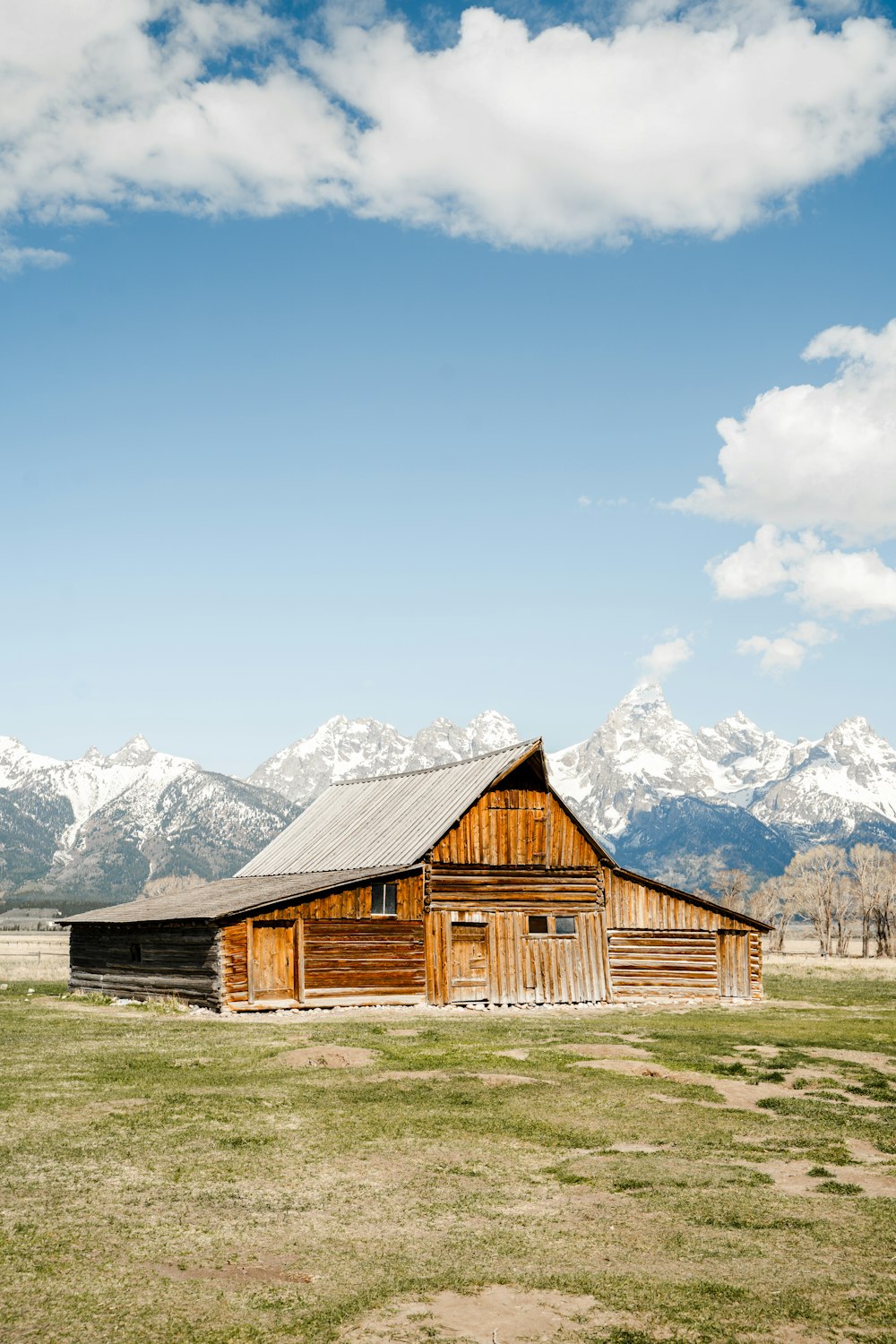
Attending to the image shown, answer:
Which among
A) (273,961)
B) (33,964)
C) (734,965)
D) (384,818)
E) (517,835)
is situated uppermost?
(384,818)

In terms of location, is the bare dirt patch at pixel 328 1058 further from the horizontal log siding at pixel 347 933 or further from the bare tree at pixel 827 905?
the bare tree at pixel 827 905

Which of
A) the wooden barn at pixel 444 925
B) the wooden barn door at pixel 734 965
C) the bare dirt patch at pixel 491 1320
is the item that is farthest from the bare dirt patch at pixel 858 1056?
the wooden barn door at pixel 734 965

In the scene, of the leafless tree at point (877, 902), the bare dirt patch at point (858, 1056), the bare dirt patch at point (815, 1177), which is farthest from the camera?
the leafless tree at point (877, 902)

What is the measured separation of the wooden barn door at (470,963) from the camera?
134 ft

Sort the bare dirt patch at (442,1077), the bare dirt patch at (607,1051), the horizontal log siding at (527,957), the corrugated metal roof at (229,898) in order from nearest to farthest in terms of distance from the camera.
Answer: the bare dirt patch at (442,1077)
the bare dirt patch at (607,1051)
the corrugated metal roof at (229,898)
the horizontal log siding at (527,957)

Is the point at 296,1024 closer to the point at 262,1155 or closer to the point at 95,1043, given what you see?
the point at 95,1043

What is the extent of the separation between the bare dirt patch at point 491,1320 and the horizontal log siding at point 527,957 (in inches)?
1206

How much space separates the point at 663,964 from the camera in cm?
4500

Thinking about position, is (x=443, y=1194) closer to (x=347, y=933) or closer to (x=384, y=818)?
(x=347, y=933)

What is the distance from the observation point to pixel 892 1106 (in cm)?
1995

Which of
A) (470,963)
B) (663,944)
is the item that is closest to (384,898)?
(470,963)

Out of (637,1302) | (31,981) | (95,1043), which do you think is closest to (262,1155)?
(637,1302)

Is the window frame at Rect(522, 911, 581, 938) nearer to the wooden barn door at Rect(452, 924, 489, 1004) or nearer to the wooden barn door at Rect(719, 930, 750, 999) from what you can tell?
the wooden barn door at Rect(452, 924, 489, 1004)

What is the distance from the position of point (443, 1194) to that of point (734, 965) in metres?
34.8
